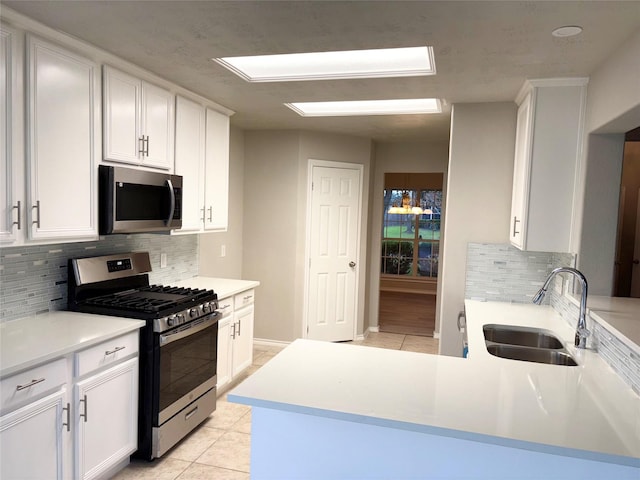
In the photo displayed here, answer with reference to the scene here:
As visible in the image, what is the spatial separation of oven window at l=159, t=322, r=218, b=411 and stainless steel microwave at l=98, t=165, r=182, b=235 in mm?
751

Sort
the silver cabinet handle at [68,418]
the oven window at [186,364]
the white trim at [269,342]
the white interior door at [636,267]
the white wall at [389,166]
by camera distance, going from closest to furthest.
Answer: the silver cabinet handle at [68,418] → the oven window at [186,364] → the white interior door at [636,267] → the white trim at [269,342] → the white wall at [389,166]

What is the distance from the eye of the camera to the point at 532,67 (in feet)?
A: 8.43

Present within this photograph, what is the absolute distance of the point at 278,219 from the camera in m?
4.91

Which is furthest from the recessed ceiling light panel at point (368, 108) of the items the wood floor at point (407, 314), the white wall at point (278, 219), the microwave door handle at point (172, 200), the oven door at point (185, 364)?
the wood floor at point (407, 314)

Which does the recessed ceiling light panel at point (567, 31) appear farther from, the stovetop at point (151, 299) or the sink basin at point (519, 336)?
the stovetop at point (151, 299)

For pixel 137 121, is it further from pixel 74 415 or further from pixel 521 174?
pixel 521 174

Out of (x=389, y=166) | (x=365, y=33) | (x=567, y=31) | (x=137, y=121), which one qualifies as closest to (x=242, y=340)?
(x=137, y=121)

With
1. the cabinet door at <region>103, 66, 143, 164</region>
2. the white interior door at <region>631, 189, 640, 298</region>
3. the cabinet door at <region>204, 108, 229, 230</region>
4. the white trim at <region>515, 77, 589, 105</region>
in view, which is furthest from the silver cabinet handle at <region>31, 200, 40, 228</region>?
the white interior door at <region>631, 189, 640, 298</region>

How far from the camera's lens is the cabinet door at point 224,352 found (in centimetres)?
345

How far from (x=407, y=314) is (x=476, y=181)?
3.79m

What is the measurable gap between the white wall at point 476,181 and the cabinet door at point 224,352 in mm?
1780

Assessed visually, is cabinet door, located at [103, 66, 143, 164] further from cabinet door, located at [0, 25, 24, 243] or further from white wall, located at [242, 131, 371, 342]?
white wall, located at [242, 131, 371, 342]

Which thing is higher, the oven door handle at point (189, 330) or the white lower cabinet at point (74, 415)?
the oven door handle at point (189, 330)

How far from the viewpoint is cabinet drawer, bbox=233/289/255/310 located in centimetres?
367
